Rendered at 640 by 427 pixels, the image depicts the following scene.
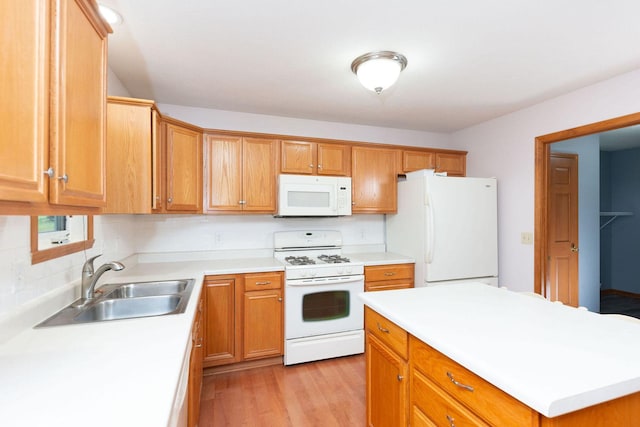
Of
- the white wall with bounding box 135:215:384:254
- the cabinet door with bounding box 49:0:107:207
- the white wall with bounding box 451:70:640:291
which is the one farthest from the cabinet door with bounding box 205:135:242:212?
the white wall with bounding box 451:70:640:291

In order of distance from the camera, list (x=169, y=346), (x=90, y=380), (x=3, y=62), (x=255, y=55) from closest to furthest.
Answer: (x=3, y=62), (x=90, y=380), (x=169, y=346), (x=255, y=55)

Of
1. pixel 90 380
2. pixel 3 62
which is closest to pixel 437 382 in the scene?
pixel 90 380

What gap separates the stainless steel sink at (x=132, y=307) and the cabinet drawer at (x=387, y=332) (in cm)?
106

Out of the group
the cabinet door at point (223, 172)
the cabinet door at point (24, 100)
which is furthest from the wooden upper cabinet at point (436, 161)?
the cabinet door at point (24, 100)

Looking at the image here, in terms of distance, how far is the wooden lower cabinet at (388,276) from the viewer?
2992 millimetres

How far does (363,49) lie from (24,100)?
5.74 ft

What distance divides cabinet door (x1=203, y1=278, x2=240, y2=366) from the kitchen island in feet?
4.39

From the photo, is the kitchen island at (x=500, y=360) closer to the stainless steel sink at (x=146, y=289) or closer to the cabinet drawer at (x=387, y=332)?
the cabinet drawer at (x=387, y=332)

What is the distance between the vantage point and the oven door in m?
2.71

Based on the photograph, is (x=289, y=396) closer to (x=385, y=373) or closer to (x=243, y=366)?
(x=243, y=366)

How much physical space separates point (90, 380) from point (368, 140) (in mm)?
3300

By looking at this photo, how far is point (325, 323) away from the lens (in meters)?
2.80

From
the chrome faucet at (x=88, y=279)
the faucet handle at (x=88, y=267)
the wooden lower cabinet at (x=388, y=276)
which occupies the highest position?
the faucet handle at (x=88, y=267)

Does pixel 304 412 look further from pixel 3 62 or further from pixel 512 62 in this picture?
pixel 512 62
